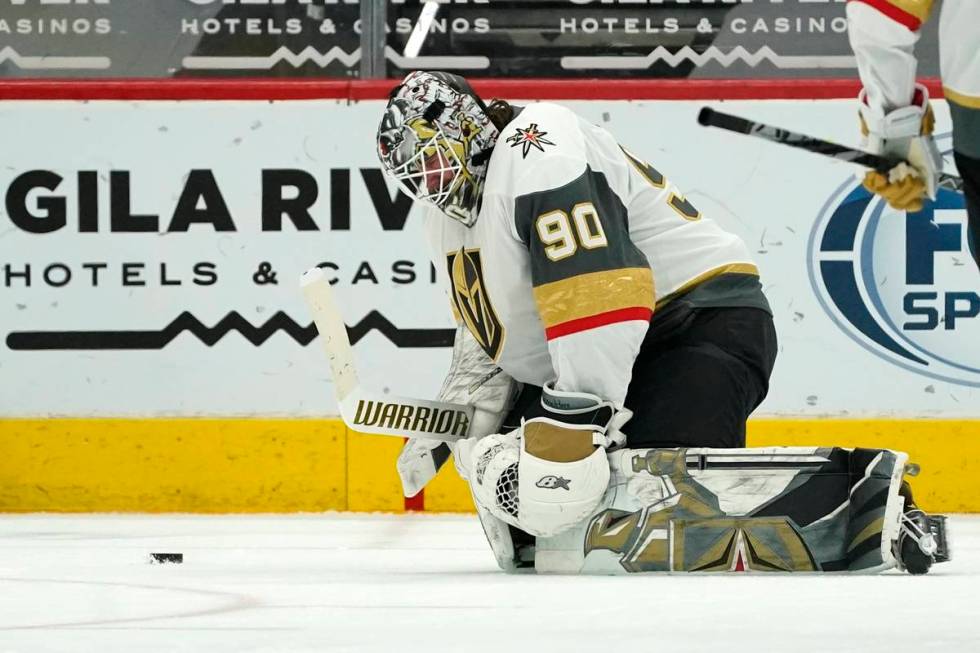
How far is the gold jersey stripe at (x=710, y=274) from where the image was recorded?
→ 2387mm

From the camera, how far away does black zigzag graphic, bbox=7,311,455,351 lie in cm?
402

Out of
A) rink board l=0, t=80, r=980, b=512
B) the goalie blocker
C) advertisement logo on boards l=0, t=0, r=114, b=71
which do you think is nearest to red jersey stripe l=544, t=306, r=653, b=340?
the goalie blocker

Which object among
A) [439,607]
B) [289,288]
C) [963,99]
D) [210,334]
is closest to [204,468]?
[210,334]

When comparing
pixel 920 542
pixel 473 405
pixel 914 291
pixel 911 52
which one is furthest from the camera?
pixel 914 291

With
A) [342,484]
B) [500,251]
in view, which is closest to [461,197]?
[500,251]

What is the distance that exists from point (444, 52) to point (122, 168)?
940 millimetres

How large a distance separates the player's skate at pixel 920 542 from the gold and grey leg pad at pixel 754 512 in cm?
1

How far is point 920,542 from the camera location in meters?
2.05

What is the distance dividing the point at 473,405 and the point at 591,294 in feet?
1.37

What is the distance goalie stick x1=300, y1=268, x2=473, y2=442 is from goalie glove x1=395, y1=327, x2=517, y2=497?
0.10 m

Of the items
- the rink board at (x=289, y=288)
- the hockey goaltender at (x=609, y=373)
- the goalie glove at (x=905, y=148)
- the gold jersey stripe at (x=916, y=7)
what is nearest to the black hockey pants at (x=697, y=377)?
the hockey goaltender at (x=609, y=373)

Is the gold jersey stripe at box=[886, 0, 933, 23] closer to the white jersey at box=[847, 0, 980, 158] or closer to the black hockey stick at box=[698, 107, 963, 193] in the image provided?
the white jersey at box=[847, 0, 980, 158]

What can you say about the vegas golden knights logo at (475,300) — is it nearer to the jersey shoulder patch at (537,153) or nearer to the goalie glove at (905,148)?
the jersey shoulder patch at (537,153)

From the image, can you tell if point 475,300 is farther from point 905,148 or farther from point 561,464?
point 905,148
